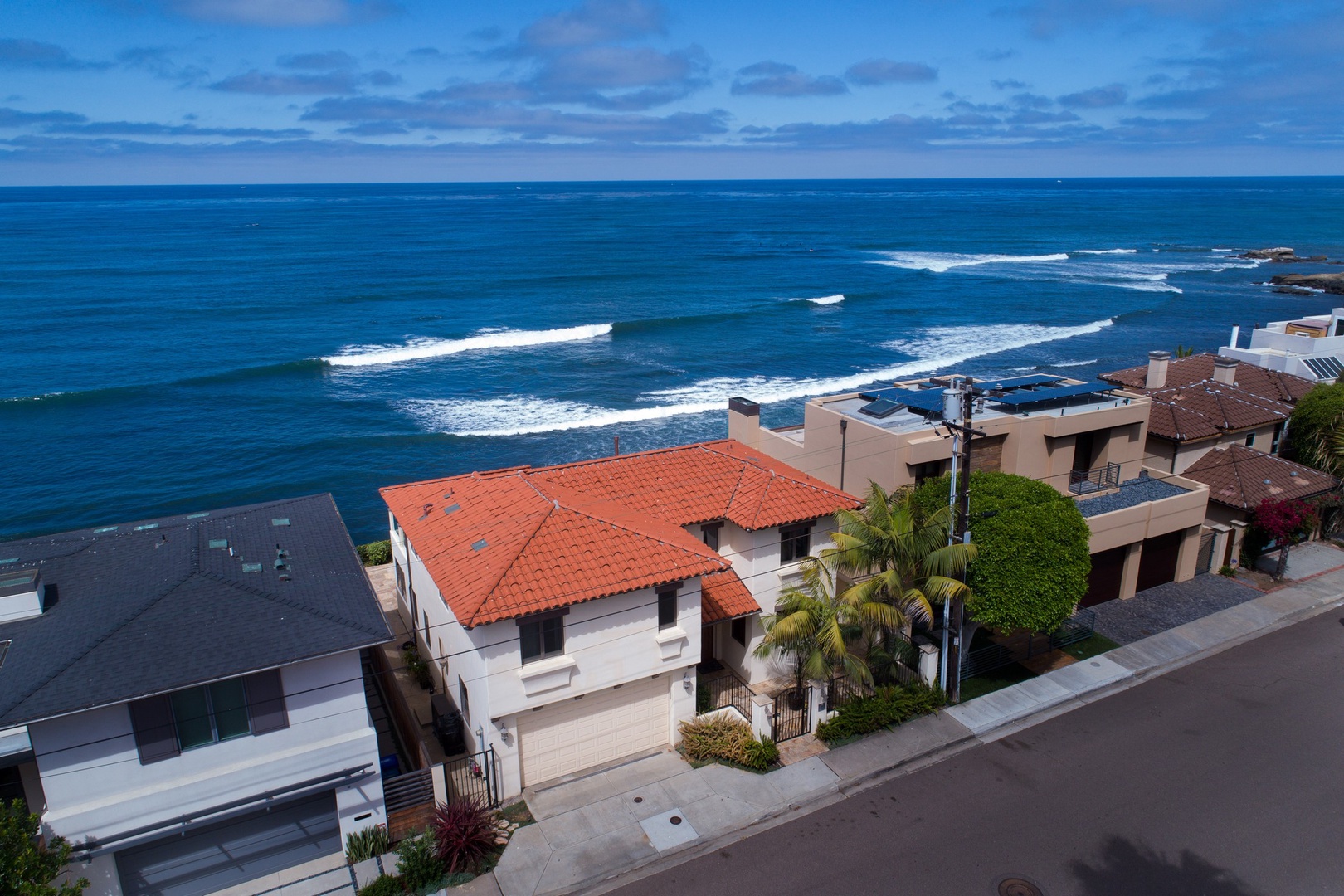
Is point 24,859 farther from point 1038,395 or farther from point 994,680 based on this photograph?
point 1038,395

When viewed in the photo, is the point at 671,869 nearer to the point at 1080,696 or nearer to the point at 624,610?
the point at 624,610

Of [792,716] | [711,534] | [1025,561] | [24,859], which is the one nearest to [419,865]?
[24,859]

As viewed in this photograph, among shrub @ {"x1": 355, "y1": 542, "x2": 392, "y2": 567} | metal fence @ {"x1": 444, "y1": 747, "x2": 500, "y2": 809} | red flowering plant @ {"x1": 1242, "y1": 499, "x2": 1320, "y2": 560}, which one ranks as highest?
red flowering plant @ {"x1": 1242, "y1": 499, "x2": 1320, "y2": 560}

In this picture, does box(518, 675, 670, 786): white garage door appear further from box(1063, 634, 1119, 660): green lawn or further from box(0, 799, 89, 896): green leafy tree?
box(1063, 634, 1119, 660): green lawn

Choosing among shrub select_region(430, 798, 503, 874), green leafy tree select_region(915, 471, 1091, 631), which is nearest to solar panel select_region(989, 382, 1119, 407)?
green leafy tree select_region(915, 471, 1091, 631)

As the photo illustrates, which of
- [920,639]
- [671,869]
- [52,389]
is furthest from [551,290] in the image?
[671,869]

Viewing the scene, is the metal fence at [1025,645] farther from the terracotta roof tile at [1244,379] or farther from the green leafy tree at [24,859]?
the green leafy tree at [24,859]
